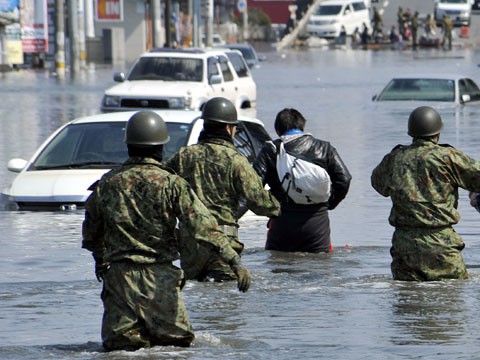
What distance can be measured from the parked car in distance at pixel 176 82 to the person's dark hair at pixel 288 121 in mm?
14845

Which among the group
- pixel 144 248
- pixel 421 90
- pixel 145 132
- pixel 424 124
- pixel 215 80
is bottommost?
pixel 421 90

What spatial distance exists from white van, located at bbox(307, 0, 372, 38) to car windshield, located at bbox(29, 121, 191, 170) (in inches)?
2773

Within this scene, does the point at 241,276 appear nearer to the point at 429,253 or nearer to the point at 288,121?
the point at 429,253

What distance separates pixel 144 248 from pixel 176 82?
66.7ft

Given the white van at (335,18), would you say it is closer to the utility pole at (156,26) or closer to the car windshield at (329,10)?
the car windshield at (329,10)

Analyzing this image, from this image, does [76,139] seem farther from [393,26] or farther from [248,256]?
[393,26]

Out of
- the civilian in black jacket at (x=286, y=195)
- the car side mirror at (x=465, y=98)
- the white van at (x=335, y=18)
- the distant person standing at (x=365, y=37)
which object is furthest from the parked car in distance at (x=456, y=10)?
the civilian in black jacket at (x=286, y=195)

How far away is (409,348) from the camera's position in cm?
820

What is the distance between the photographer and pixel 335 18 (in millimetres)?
85125

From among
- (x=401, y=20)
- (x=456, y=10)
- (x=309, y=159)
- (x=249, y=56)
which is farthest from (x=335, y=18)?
(x=309, y=159)

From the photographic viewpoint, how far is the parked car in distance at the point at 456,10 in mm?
84812

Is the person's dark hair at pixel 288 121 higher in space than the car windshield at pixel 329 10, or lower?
higher

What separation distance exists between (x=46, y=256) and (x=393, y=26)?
248 ft

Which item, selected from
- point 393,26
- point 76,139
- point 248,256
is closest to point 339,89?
point 76,139
